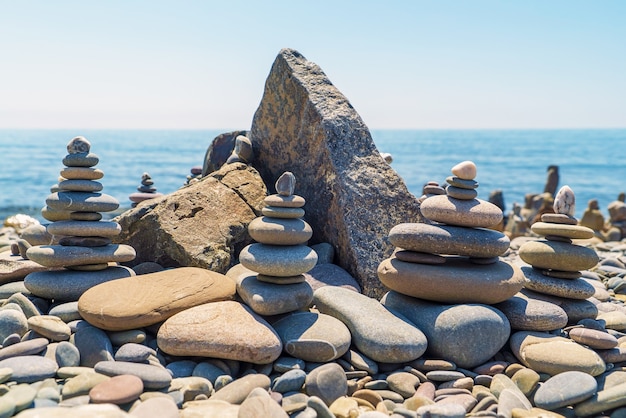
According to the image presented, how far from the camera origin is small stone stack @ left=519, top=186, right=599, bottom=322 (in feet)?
17.1

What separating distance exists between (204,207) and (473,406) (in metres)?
3.55

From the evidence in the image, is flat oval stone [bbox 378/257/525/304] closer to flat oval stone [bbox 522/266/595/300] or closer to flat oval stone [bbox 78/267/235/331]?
flat oval stone [bbox 522/266/595/300]

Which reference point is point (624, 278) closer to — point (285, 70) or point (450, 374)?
point (450, 374)

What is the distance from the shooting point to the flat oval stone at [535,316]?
481 cm

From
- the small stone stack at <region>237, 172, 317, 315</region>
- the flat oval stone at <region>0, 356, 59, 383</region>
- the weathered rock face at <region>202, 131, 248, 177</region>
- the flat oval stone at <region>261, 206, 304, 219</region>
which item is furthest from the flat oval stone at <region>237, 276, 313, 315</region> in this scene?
the weathered rock face at <region>202, 131, 248, 177</region>

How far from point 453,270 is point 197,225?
274cm

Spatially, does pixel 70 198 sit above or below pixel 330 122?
below

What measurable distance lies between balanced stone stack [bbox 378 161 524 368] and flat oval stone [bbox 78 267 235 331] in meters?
1.62

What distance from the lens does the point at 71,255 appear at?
16.8 feet

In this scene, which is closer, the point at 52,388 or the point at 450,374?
the point at 52,388

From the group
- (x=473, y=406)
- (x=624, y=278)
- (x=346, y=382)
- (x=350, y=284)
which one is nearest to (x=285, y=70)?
(x=350, y=284)

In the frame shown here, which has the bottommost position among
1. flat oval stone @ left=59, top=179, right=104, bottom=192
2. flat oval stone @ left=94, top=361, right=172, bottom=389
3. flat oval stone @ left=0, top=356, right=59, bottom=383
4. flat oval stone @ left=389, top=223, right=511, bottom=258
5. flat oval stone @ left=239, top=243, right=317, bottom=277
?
flat oval stone @ left=0, top=356, right=59, bottom=383

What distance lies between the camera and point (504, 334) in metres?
4.58

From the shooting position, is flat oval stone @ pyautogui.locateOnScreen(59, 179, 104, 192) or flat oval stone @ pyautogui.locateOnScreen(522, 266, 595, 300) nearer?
flat oval stone @ pyautogui.locateOnScreen(522, 266, 595, 300)
